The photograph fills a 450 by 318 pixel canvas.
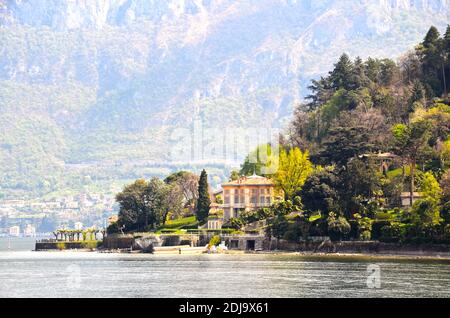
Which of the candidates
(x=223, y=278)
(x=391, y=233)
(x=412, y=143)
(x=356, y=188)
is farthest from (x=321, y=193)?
(x=223, y=278)

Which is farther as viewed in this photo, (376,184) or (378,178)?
(378,178)

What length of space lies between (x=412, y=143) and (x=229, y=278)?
52.4 m

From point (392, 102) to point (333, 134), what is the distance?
23.3 m

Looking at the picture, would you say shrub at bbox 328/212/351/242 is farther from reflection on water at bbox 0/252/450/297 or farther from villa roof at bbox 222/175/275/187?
villa roof at bbox 222/175/275/187

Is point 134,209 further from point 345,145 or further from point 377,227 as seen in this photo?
point 377,227

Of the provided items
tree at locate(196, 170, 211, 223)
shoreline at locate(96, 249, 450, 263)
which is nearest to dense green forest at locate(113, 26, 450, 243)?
tree at locate(196, 170, 211, 223)

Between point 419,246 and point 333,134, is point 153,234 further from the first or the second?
point 419,246

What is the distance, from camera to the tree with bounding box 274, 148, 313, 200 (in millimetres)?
179337

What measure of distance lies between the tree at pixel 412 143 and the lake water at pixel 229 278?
69.5 ft

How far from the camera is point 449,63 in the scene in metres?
192

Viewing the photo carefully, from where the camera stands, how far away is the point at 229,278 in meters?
116

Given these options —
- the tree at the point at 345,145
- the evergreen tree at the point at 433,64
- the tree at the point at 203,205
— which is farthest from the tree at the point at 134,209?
the evergreen tree at the point at 433,64

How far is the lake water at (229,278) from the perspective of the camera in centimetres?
10150

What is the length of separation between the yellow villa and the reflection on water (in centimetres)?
3501
